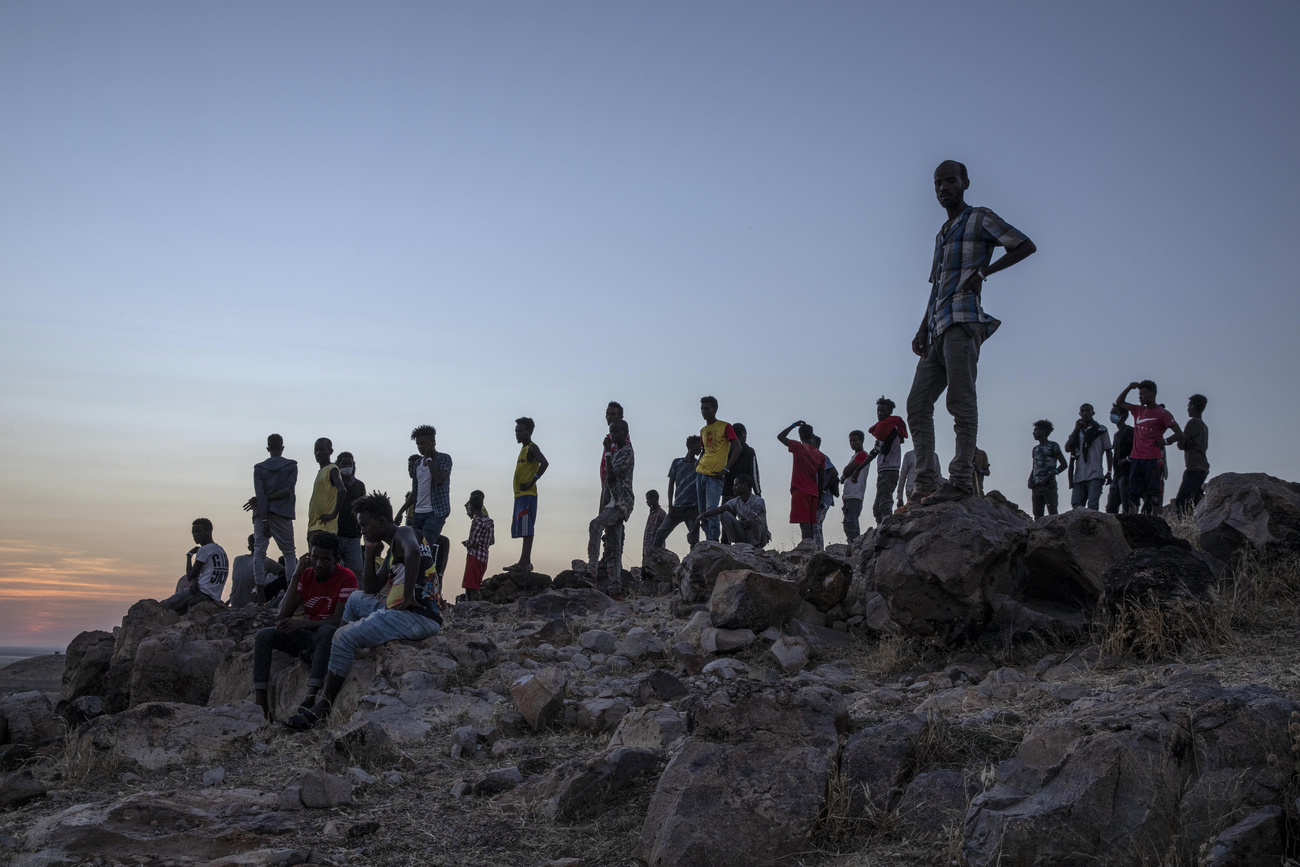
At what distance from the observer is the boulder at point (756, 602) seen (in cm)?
803

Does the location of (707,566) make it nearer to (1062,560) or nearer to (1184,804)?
(1062,560)

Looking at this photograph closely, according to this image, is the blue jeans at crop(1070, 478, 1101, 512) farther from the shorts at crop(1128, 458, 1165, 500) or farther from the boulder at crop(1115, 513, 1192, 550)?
the boulder at crop(1115, 513, 1192, 550)

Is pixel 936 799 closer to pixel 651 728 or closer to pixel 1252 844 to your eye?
pixel 1252 844

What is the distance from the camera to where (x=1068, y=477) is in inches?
503

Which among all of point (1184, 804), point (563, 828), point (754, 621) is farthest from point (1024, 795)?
point (754, 621)

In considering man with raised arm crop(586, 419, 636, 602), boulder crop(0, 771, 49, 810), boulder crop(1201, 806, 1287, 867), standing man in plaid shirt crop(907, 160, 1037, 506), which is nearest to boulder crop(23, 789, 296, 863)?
boulder crop(0, 771, 49, 810)

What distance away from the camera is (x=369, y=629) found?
7.71m

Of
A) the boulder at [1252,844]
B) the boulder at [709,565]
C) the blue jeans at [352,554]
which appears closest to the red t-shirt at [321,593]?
the blue jeans at [352,554]

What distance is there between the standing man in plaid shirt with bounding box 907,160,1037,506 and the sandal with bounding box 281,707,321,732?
4.86 meters

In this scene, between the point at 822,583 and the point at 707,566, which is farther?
the point at 707,566

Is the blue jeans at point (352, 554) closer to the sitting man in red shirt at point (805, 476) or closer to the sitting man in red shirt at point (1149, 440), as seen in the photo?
the sitting man in red shirt at point (805, 476)

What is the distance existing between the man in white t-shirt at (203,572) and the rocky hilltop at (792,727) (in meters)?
1.49

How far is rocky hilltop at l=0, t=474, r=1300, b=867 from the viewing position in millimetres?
3748

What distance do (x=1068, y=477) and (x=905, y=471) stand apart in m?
2.52
